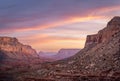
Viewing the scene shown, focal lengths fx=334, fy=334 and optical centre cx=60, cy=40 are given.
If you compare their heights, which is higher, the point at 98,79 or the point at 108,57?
the point at 108,57

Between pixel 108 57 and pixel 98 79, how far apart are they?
86.5 ft

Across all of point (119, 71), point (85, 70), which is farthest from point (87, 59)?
point (119, 71)

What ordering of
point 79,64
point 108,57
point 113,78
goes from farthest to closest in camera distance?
point 79,64
point 108,57
point 113,78

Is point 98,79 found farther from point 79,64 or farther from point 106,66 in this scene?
point 79,64

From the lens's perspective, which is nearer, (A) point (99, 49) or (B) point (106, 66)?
(B) point (106, 66)

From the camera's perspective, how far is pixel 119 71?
136000 mm

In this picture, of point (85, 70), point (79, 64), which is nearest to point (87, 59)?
point (79, 64)

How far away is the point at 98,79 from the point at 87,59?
4066cm

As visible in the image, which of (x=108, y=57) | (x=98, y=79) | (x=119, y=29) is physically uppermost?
(x=119, y=29)

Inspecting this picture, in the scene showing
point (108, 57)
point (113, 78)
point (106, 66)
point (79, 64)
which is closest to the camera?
point (113, 78)

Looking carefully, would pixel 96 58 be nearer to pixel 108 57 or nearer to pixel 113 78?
pixel 108 57

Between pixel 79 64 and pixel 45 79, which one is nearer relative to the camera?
pixel 45 79

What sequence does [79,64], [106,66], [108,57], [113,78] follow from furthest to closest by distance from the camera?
[79,64] < [108,57] < [106,66] < [113,78]

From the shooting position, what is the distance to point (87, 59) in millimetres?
173500
